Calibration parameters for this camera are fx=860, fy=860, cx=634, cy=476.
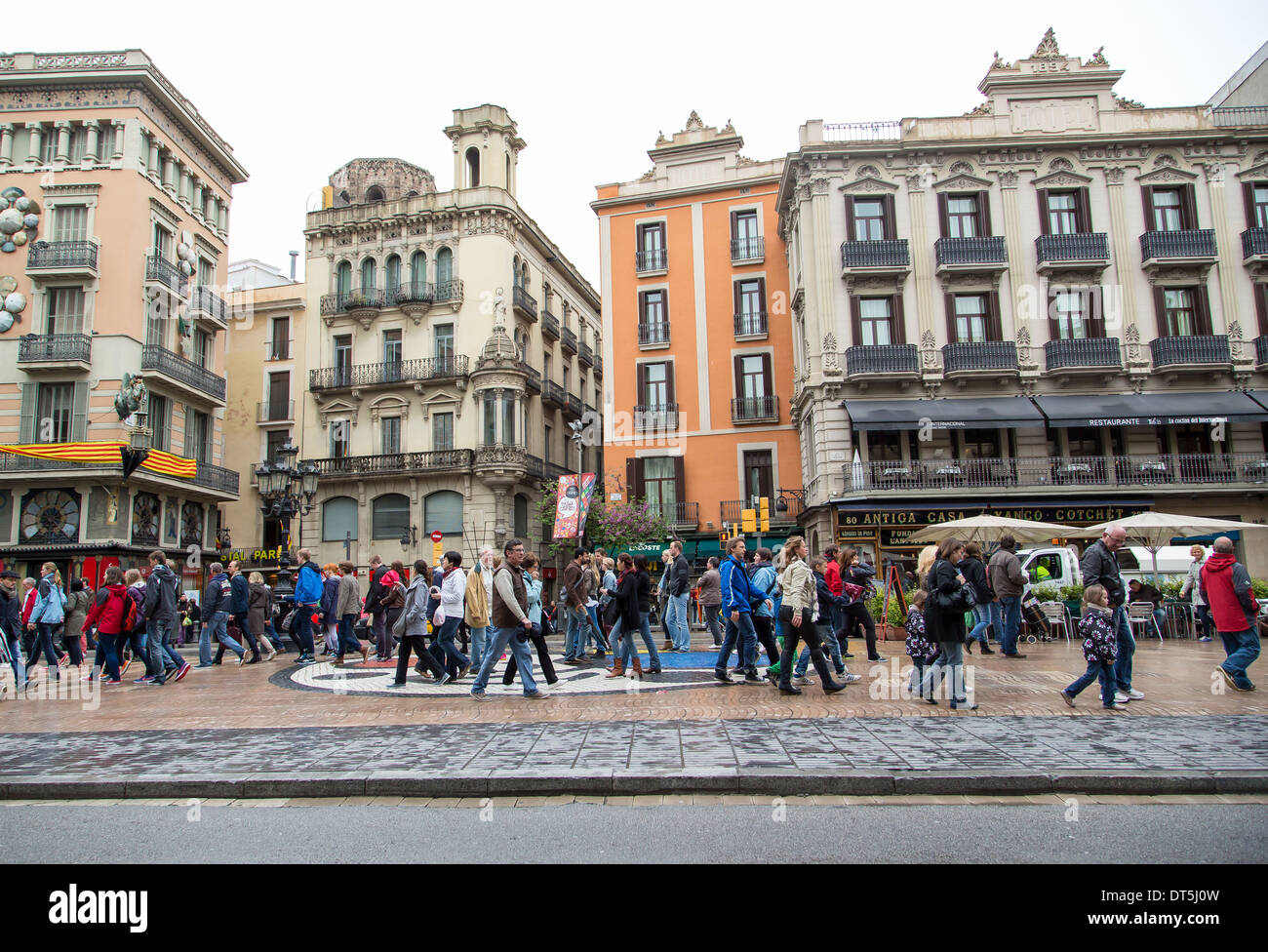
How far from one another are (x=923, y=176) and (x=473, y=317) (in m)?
19.2

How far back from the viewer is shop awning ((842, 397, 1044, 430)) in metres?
27.7

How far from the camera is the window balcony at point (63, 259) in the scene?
30.9 metres

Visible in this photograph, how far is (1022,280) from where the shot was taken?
2933 centimetres

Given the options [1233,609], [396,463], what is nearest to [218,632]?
[1233,609]

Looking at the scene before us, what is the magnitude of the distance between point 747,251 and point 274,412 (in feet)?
75.6

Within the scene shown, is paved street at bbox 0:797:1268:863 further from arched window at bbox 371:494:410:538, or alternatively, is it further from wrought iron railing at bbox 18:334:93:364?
arched window at bbox 371:494:410:538

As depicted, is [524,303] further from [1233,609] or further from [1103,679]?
[1103,679]

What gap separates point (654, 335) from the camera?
Answer: 1395 inches

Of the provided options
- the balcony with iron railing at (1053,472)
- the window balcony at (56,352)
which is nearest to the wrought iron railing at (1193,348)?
the balcony with iron railing at (1053,472)

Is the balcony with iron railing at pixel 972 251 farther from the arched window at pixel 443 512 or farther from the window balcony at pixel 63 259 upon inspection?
the window balcony at pixel 63 259

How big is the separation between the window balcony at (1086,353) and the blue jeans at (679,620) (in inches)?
748
